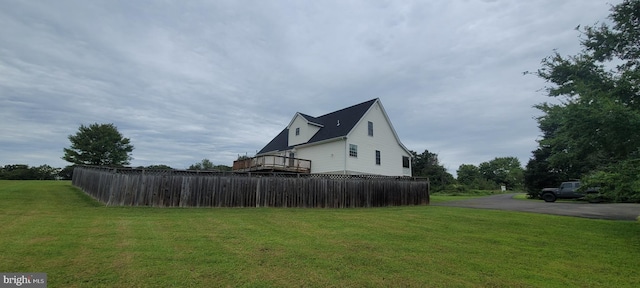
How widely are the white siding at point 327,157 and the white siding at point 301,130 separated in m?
1.22

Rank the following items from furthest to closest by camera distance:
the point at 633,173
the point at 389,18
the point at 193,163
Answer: the point at 193,163 → the point at 389,18 → the point at 633,173

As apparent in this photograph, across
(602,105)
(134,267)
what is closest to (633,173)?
(602,105)

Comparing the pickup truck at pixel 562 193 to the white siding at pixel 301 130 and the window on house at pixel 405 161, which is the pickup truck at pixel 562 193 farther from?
the white siding at pixel 301 130

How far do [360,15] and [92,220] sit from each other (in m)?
15.2

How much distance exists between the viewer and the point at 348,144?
23906 mm

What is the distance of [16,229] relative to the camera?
7137 millimetres

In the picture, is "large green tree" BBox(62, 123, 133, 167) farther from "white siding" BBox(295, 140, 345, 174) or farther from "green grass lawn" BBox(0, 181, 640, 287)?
"green grass lawn" BBox(0, 181, 640, 287)

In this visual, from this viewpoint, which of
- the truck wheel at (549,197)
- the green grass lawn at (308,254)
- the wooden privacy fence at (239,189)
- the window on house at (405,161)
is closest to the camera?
the green grass lawn at (308,254)

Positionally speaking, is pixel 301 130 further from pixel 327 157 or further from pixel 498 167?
pixel 498 167

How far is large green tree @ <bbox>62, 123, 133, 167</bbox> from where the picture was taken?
41.2 metres

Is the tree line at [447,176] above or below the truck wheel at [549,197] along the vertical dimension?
above

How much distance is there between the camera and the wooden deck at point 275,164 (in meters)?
24.0

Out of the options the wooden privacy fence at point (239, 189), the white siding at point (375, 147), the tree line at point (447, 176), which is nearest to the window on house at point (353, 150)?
the white siding at point (375, 147)

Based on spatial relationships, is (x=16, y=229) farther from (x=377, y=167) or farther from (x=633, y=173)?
(x=377, y=167)
